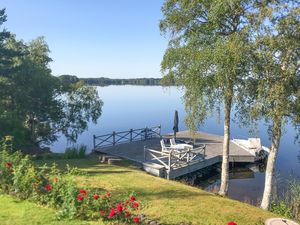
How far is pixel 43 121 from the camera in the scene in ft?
84.0

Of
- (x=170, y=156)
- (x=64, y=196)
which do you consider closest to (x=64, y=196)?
(x=64, y=196)

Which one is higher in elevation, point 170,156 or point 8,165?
point 8,165

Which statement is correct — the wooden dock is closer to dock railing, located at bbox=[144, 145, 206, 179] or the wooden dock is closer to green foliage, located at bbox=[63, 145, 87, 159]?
dock railing, located at bbox=[144, 145, 206, 179]

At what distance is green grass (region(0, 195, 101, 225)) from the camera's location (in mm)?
6426

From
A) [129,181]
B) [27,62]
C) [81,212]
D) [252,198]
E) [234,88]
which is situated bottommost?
[252,198]

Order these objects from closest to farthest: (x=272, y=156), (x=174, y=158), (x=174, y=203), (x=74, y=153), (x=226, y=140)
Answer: (x=174, y=203) < (x=272, y=156) < (x=226, y=140) < (x=74, y=153) < (x=174, y=158)

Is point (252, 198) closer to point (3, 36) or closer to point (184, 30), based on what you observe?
point (184, 30)

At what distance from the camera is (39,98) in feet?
77.8

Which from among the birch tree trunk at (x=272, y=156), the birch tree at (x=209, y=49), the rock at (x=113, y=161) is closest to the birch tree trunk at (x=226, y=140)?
the birch tree at (x=209, y=49)

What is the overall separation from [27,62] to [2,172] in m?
18.1

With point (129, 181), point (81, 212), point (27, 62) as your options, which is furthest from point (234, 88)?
point (27, 62)

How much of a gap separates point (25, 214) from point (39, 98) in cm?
1820

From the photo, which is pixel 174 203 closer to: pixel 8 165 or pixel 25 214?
pixel 25 214

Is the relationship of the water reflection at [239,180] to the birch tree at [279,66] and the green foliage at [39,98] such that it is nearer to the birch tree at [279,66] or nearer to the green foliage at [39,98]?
the birch tree at [279,66]
